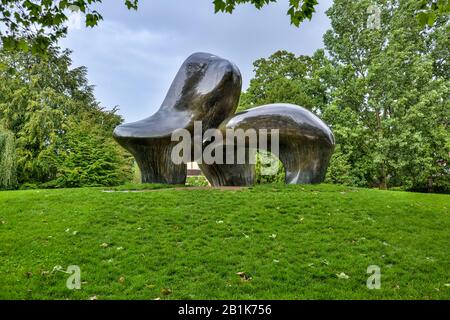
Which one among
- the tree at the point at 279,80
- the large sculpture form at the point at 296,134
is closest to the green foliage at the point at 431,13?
the large sculpture form at the point at 296,134

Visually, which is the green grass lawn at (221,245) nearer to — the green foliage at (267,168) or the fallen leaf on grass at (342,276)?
the fallen leaf on grass at (342,276)

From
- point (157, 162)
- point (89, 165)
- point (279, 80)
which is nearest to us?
point (157, 162)

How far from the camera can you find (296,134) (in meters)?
10.8

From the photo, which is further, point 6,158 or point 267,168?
point 6,158

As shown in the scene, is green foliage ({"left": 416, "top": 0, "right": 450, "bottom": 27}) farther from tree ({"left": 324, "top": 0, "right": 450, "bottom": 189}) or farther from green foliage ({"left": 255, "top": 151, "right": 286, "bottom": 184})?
tree ({"left": 324, "top": 0, "right": 450, "bottom": 189})

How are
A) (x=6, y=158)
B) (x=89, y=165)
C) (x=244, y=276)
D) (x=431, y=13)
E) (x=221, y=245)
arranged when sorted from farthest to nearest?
(x=6, y=158)
(x=89, y=165)
(x=221, y=245)
(x=244, y=276)
(x=431, y=13)

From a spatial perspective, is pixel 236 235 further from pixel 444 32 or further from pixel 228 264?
pixel 444 32

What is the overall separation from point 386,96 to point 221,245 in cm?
1789

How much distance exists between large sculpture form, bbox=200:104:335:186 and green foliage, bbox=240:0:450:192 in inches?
370

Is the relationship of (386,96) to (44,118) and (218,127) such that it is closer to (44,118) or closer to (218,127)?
(218,127)

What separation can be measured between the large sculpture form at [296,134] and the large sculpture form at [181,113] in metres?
0.71

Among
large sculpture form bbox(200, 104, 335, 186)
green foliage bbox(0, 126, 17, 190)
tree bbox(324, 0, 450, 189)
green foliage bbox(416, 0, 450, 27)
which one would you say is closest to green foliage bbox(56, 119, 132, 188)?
green foliage bbox(0, 126, 17, 190)

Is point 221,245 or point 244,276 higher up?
point 221,245

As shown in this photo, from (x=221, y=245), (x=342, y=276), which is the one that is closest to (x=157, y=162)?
(x=221, y=245)
